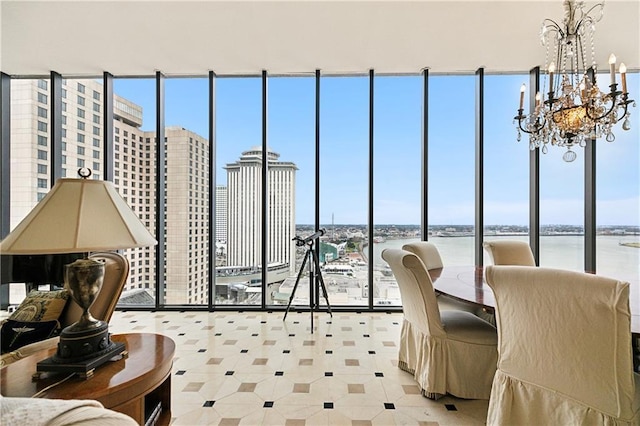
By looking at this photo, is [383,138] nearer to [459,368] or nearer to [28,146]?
[459,368]

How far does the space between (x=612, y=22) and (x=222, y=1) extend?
153 inches

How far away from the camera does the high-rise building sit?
401cm

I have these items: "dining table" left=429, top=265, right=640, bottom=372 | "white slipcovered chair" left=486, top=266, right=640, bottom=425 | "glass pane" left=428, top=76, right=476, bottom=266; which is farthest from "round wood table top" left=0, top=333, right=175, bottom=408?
"glass pane" left=428, top=76, right=476, bottom=266

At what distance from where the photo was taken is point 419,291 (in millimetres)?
1992

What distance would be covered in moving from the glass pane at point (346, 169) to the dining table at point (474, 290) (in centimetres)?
140

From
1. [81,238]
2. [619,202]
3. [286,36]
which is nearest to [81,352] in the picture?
[81,238]

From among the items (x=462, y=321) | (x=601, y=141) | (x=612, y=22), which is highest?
(x=612, y=22)

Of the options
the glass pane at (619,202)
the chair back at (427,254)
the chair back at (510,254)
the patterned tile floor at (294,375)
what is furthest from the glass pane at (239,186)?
the glass pane at (619,202)

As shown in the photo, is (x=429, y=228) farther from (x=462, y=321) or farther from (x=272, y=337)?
(x=272, y=337)

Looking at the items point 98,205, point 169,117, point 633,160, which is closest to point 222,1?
point 169,117

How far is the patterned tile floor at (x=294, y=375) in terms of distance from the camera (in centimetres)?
188

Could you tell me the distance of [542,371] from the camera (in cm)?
141

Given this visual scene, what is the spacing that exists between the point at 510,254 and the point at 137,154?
4969 mm

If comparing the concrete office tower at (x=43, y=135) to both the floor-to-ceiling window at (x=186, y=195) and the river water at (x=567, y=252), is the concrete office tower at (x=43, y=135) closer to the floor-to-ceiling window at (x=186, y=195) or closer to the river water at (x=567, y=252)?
the floor-to-ceiling window at (x=186, y=195)
